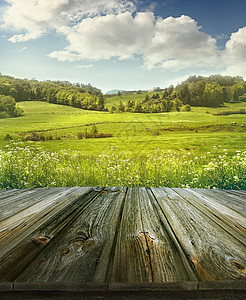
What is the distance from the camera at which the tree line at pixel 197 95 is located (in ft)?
12.4

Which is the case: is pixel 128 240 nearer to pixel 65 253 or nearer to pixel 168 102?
pixel 65 253

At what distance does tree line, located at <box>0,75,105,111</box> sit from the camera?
3.78 m

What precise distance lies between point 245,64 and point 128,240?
3.74 metres

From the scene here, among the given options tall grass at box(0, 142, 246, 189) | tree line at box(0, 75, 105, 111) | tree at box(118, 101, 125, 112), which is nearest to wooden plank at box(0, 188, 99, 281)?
tall grass at box(0, 142, 246, 189)

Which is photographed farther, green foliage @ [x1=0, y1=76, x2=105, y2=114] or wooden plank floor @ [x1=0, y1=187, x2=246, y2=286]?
green foliage @ [x1=0, y1=76, x2=105, y2=114]

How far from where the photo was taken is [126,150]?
11.3ft

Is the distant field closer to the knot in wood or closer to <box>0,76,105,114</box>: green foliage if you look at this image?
<box>0,76,105,114</box>: green foliage

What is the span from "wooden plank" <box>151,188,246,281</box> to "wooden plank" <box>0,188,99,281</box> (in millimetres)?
589

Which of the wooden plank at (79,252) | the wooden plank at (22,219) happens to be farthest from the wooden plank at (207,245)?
the wooden plank at (22,219)

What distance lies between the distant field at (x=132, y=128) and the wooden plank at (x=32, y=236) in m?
1.91

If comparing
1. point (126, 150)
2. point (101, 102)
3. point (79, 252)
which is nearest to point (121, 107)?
point (101, 102)

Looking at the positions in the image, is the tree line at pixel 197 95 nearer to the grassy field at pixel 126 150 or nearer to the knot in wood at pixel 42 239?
the grassy field at pixel 126 150

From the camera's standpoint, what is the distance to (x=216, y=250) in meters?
0.96

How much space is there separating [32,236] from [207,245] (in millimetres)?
782
